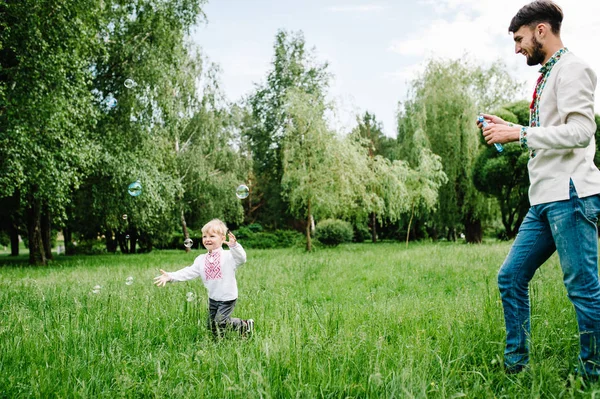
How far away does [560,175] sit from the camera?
2863mm

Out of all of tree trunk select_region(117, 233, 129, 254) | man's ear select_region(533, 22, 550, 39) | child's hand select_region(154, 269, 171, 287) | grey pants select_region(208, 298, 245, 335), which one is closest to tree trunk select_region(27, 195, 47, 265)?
child's hand select_region(154, 269, 171, 287)

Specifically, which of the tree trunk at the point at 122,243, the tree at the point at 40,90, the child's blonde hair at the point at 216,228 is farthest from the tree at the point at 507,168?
the tree trunk at the point at 122,243

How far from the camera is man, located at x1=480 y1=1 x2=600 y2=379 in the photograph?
277 centimetres

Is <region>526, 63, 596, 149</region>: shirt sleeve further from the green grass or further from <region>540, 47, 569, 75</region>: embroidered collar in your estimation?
the green grass

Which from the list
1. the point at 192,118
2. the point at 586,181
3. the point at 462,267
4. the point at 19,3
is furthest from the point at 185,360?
the point at 192,118

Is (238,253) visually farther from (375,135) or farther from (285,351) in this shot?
(375,135)

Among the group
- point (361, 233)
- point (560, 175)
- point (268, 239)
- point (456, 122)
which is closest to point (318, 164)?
point (456, 122)

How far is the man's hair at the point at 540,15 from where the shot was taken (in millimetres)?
2918

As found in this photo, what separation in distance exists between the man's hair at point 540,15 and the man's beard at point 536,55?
0.12 metres

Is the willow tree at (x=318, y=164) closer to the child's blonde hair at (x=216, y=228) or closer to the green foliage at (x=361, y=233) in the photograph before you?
the child's blonde hair at (x=216, y=228)

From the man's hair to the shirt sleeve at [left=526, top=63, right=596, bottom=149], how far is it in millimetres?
368

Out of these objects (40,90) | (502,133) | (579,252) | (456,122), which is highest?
(456,122)

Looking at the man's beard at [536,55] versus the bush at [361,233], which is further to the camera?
the bush at [361,233]

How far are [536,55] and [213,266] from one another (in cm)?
332
